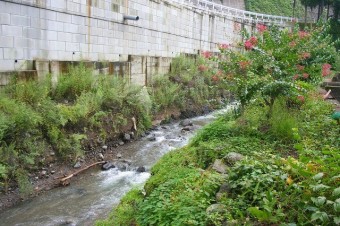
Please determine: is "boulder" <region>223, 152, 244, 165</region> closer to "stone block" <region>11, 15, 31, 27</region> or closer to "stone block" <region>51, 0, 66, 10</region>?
"stone block" <region>11, 15, 31, 27</region>

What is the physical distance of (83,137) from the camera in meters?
8.38

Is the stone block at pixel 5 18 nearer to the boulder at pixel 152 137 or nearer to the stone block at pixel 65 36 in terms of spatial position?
the stone block at pixel 65 36

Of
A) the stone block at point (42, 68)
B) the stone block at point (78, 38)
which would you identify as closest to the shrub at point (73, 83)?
the stone block at point (42, 68)

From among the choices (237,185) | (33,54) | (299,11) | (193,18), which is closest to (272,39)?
(237,185)

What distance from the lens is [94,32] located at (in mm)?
11328

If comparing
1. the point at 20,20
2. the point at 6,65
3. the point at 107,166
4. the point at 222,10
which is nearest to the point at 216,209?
the point at 107,166

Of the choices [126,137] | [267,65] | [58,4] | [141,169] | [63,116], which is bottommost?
[141,169]

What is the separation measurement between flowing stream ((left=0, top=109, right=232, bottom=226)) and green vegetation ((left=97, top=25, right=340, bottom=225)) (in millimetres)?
1157

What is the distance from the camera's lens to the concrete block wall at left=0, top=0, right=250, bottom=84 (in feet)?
27.0

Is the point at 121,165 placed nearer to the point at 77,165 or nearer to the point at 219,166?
the point at 77,165

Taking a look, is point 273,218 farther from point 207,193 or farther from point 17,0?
point 17,0

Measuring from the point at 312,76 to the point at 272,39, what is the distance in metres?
1.89

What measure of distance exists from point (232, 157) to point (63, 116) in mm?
4866

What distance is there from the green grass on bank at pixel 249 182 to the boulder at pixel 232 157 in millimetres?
23
